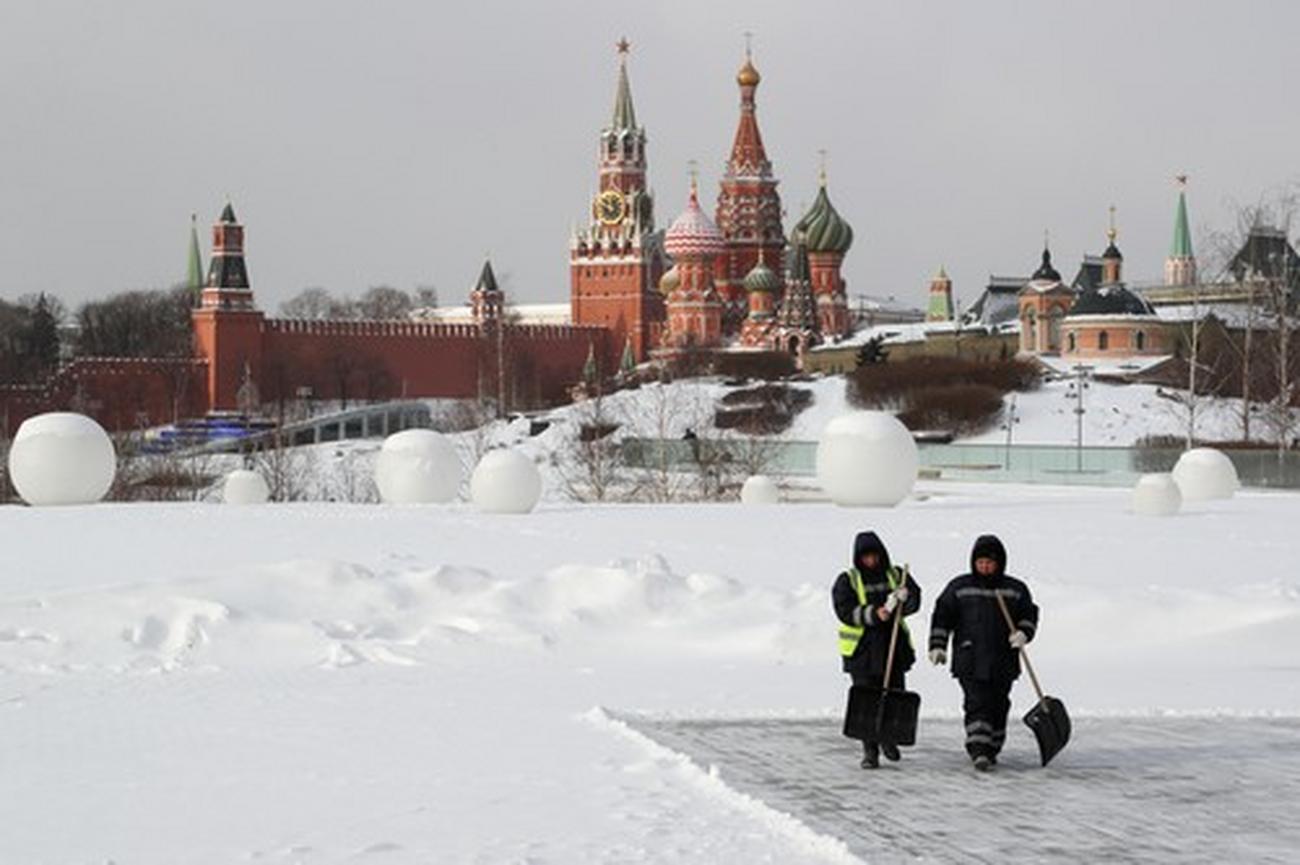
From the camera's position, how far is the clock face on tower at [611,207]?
110 m

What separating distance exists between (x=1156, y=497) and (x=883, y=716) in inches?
629

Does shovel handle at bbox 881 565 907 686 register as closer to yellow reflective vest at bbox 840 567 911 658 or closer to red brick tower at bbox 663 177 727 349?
yellow reflective vest at bbox 840 567 911 658

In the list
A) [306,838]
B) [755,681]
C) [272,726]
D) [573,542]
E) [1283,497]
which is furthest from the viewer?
[1283,497]

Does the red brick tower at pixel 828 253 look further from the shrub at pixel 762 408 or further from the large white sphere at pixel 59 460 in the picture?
the large white sphere at pixel 59 460

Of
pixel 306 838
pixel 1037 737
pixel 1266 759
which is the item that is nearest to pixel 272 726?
pixel 306 838

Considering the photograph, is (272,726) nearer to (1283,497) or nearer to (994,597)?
(994,597)

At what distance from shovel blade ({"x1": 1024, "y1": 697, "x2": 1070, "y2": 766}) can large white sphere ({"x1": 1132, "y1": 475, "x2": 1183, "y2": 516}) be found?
15.6 meters

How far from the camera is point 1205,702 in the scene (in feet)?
36.7

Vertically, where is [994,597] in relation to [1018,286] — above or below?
below

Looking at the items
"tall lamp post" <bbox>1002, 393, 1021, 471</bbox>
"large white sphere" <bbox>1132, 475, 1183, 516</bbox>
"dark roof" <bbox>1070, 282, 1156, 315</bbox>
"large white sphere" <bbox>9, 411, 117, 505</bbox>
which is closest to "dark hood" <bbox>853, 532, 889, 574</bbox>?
"large white sphere" <bbox>1132, 475, 1183, 516</bbox>

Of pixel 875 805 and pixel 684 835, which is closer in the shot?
pixel 684 835

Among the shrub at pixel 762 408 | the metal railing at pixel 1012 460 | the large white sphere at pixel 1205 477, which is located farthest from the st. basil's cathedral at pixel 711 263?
the large white sphere at pixel 1205 477

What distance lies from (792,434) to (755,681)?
58031 mm

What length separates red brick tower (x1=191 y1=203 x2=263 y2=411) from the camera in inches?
3450
